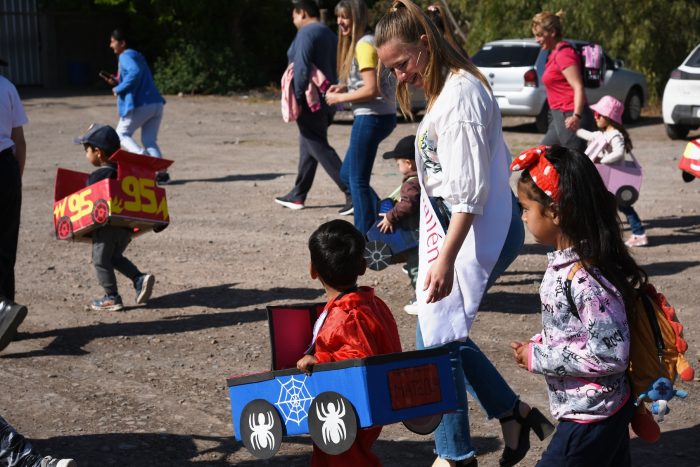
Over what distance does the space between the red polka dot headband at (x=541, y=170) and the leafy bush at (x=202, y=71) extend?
26.0 metres

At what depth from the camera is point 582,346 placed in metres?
3.43

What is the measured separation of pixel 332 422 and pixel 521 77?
15.8 meters

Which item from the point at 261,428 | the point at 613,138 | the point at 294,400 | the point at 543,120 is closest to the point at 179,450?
the point at 261,428

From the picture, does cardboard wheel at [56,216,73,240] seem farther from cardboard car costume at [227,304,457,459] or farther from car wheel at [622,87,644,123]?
car wheel at [622,87,644,123]

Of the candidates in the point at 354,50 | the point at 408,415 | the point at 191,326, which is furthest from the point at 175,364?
the point at 354,50

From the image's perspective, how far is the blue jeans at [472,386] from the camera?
168 inches

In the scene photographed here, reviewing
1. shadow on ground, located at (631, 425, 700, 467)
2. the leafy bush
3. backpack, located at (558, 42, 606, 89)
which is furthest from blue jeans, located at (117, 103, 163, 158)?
the leafy bush

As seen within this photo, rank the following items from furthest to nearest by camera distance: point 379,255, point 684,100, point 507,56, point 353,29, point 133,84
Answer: point 507,56
point 684,100
point 133,84
point 353,29
point 379,255

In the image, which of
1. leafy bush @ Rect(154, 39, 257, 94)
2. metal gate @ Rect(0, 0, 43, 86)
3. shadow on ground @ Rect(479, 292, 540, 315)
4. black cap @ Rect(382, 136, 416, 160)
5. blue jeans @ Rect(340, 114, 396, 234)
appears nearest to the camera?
black cap @ Rect(382, 136, 416, 160)

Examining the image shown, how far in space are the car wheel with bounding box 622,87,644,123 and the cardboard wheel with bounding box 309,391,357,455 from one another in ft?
59.6

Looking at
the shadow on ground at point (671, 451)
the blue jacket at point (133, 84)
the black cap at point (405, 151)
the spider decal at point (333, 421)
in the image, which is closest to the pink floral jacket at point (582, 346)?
the spider decal at point (333, 421)

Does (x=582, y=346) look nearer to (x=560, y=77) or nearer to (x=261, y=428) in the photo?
(x=261, y=428)

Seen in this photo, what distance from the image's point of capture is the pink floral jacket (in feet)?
11.1

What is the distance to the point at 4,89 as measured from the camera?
6.39m
